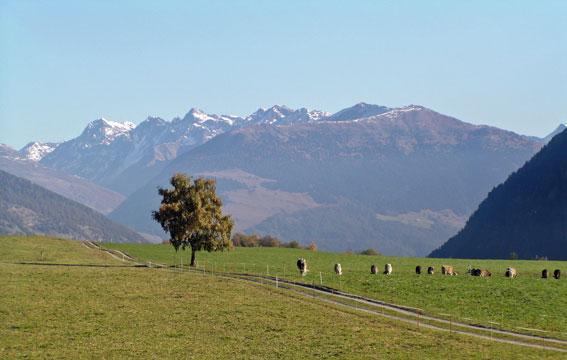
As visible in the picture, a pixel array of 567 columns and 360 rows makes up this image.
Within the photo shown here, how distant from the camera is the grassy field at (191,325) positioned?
55.2m

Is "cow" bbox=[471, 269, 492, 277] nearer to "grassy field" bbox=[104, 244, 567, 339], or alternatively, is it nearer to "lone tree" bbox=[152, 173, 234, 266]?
"grassy field" bbox=[104, 244, 567, 339]

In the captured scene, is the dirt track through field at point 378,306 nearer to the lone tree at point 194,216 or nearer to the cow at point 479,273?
the lone tree at point 194,216

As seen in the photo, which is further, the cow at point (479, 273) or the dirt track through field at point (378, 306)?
the cow at point (479, 273)

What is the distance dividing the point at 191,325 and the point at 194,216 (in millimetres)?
Answer: 48742

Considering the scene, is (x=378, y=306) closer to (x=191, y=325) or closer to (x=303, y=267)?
(x=191, y=325)

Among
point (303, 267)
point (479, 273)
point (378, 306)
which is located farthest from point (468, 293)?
point (303, 267)

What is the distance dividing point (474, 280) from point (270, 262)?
1924 inches

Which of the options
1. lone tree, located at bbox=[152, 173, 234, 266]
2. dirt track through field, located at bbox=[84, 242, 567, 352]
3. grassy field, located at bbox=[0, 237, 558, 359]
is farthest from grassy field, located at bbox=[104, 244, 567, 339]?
grassy field, located at bbox=[0, 237, 558, 359]

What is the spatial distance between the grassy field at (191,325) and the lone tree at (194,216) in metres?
18.4

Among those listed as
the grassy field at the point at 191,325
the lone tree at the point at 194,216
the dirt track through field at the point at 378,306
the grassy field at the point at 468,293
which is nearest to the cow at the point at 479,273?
the grassy field at the point at 468,293

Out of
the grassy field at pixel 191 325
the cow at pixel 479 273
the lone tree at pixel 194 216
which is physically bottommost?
the grassy field at pixel 191 325

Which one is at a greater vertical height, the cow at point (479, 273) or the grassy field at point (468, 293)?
the cow at point (479, 273)

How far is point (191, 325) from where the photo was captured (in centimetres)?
6562

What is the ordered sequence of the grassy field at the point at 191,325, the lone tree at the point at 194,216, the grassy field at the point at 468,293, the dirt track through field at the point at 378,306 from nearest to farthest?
the grassy field at the point at 191,325 < the dirt track through field at the point at 378,306 < the grassy field at the point at 468,293 < the lone tree at the point at 194,216
